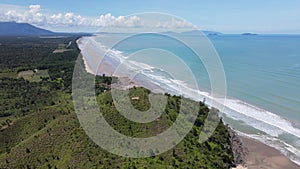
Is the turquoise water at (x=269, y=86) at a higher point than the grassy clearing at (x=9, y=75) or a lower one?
higher

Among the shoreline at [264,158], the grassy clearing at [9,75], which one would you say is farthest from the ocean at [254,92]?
the grassy clearing at [9,75]

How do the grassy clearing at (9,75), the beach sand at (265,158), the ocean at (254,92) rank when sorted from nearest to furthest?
the beach sand at (265,158), the ocean at (254,92), the grassy clearing at (9,75)

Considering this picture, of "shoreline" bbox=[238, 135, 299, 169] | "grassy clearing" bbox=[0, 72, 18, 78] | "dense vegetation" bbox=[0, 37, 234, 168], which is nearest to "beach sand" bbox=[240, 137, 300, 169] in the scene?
"shoreline" bbox=[238, 135, 299, 169]

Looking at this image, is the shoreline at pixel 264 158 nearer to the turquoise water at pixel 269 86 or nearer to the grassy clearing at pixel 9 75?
the turquoise water at pixel 269 86

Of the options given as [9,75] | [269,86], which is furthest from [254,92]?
[9,75]

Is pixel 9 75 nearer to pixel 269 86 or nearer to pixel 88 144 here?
pixel 88 144

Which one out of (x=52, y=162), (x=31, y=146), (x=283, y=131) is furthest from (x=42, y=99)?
(x=283, y=131)

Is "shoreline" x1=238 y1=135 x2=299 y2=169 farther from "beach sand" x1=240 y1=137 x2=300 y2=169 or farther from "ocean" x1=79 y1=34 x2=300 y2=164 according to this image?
"ocean" x1=79 y1=34 x2=300 y2=164

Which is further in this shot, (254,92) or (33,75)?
(33,75)
